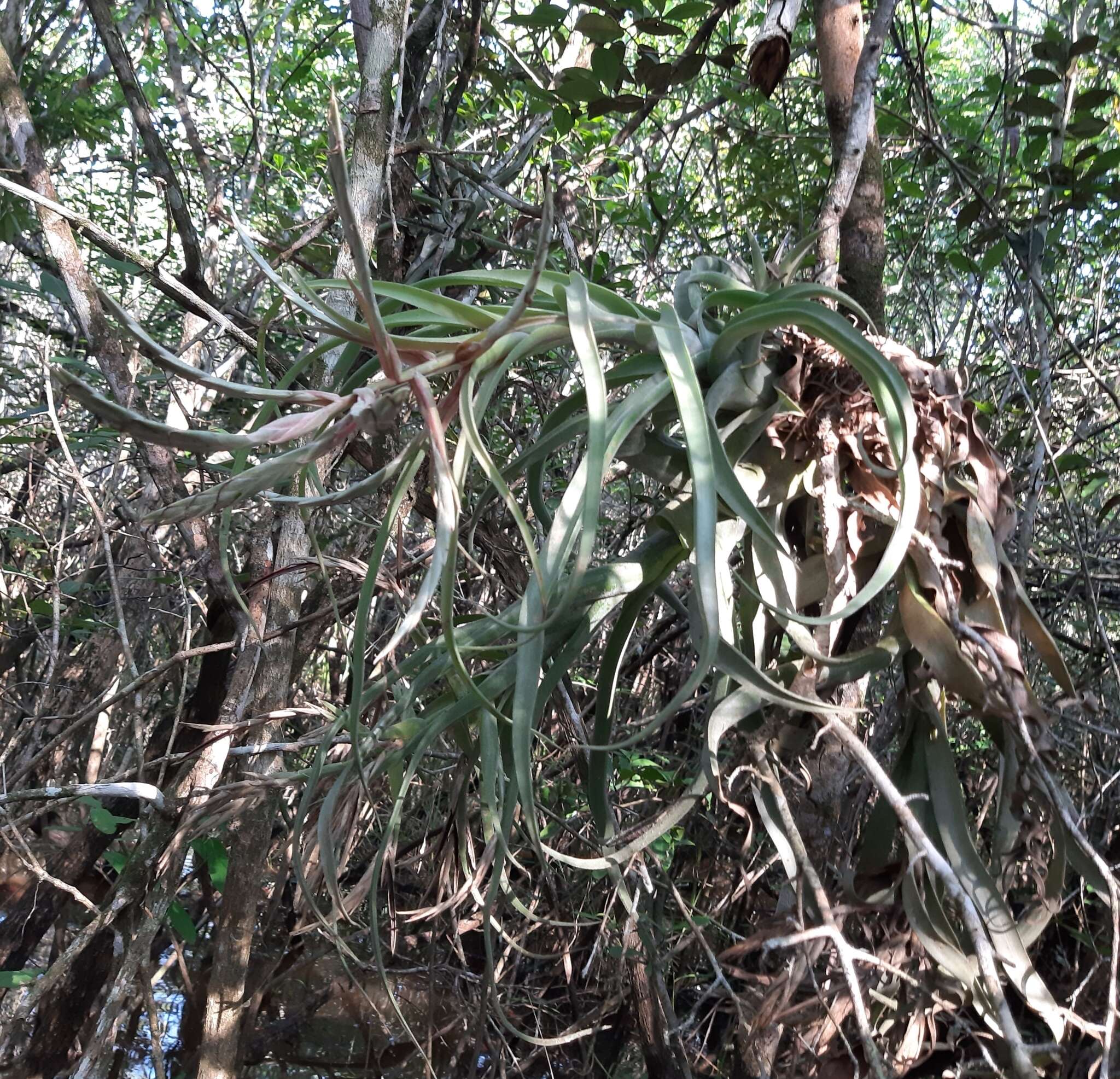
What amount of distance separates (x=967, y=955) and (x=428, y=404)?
44 cm

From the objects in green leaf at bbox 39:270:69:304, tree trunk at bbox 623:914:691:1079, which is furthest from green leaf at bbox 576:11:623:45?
tree trunk at bbox 623:914:691:1079

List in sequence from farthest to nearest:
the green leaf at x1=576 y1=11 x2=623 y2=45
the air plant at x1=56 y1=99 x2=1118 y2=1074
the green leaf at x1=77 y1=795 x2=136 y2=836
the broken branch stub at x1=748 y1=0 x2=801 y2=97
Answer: the green leaf at x1=77 y1=795 x2=136 y2=836 → the green leaf at x1=576 y1=11 x2=623 y2=45 → the broken branch stub at x1=748 y1=0 x2=801 y2=97 → the air plant at x1=56 y1=99 x2=1118 y2=1074

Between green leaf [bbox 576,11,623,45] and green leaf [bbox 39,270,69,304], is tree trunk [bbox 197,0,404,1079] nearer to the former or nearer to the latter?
green leaf [bbox 576,11,623,45]

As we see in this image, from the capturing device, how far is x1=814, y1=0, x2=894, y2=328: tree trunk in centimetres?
88

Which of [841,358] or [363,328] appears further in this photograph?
[841,358]

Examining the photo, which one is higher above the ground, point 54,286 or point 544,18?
point 544,18

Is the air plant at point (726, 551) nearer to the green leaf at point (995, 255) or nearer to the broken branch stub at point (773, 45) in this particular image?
the broken branch stub at point (773, 45)

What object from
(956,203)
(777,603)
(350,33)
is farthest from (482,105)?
(777,603)

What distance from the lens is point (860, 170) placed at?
852 mm

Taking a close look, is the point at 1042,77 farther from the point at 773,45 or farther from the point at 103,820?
the point at 103,820

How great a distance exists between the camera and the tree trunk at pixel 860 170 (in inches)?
34.5

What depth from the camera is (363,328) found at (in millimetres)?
463

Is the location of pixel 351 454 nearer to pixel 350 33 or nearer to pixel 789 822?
pixel 789 822

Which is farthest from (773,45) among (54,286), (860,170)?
(54,286)
